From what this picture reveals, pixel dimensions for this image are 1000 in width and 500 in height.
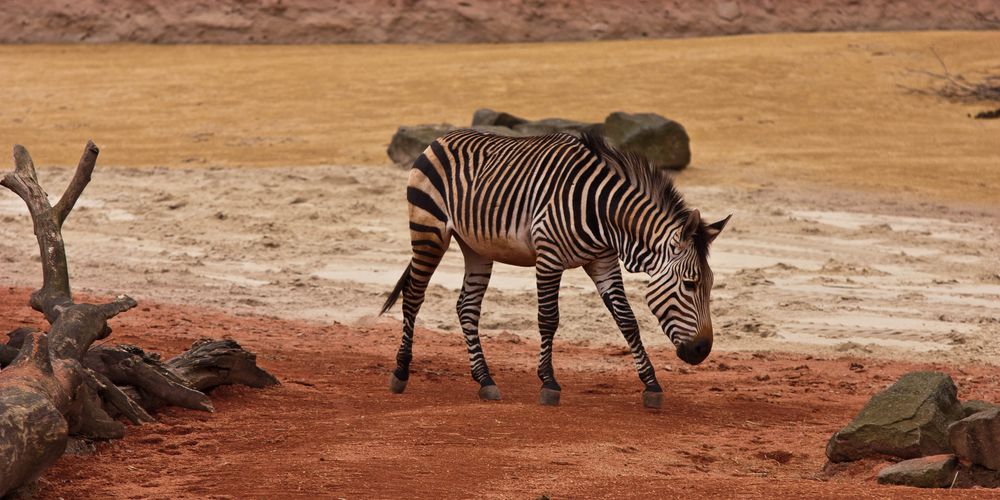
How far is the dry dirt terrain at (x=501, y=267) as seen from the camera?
6.80 metres

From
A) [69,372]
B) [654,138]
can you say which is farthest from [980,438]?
[654,138]

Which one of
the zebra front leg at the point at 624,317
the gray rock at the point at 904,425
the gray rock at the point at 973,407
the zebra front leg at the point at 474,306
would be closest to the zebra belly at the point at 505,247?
the zebra front leg at the point at 474,306

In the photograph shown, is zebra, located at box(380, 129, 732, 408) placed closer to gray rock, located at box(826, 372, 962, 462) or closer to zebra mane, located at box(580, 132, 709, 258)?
zebra mane, located at box(580, 132, 709, 258)

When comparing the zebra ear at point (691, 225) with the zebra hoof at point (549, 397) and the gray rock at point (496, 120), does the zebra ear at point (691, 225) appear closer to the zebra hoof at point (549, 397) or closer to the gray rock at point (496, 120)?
the zebra hoof at point (549, 397)

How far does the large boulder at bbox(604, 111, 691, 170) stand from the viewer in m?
17.2

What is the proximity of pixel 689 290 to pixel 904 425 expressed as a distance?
1.65m

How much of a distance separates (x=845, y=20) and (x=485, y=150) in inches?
957

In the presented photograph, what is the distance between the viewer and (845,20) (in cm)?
3147

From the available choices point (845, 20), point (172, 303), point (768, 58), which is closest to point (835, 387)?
point (172, 303)

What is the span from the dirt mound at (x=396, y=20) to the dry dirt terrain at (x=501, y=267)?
1.71 metres

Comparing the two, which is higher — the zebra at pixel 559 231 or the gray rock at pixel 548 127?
the zebra at pixel 559 231

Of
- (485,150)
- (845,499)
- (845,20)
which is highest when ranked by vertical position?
(485,150)

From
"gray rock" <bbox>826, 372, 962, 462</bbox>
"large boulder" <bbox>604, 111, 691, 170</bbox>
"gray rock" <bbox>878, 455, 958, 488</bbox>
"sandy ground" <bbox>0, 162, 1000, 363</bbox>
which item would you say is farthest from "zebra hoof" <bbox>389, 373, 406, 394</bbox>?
"large boulder" <bbox>604, 111, 691, 170</bbox>

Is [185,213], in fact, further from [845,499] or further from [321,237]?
[845,499]
